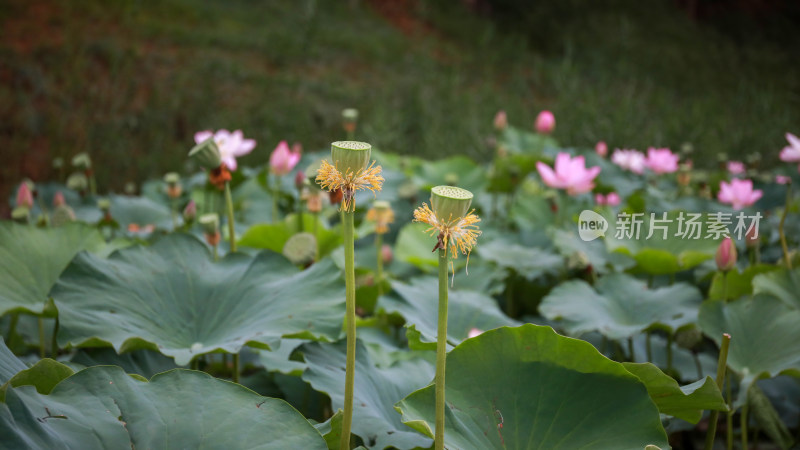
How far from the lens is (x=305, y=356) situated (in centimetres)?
96

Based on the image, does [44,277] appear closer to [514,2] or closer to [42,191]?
[42,191]

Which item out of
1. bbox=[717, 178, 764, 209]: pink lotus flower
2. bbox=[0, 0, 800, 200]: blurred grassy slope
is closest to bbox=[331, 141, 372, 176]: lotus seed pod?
bbox=[717, 178, 764, 209]: pink lotus flower

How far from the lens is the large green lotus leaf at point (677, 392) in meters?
0.79

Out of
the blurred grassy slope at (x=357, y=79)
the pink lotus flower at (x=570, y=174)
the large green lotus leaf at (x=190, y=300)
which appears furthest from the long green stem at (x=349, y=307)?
the blurred grassy slope at (x=357, y=79)

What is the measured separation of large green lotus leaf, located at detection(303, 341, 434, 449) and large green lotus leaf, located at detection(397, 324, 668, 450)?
12cm

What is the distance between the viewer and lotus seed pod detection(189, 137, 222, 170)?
41.0 inches

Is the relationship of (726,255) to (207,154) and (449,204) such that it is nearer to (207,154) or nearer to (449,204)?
(449,204)

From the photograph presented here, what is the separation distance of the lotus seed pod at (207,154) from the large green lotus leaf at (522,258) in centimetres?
76

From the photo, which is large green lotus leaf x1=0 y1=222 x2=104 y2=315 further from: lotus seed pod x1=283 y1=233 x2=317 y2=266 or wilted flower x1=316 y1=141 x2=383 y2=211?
wilted flower x1=316 y1=141 x2=383 y2=211

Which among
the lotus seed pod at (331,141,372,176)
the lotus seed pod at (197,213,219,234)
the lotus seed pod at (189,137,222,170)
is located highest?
the lotus seed pod at (331,141,372,176)

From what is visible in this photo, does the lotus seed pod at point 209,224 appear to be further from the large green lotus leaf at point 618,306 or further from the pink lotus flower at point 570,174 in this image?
the pink lotus flower at point 570,174

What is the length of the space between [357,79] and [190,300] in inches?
238

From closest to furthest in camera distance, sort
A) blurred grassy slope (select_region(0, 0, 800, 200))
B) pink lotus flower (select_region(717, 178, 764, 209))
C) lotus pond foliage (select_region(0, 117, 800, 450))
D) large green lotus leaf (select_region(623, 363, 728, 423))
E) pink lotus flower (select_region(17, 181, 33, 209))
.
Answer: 1. lotus pond foliage (select_region(0, 117, 800, 450))
2. large green lotus leaf (select_region(623, 363, 728, 423))
3. pink lotus flower (select_region(17, 181, 33, 209))
4. pink lotus flower (select_region(717, 178, 764, 209))
5. blurred grassy slope (select_region(0, 0, 800, 200))

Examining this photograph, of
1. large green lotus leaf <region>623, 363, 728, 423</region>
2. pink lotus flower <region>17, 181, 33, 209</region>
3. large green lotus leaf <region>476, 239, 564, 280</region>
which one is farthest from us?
large green lotus leaf <region>476, 239, 564, 280</region>
